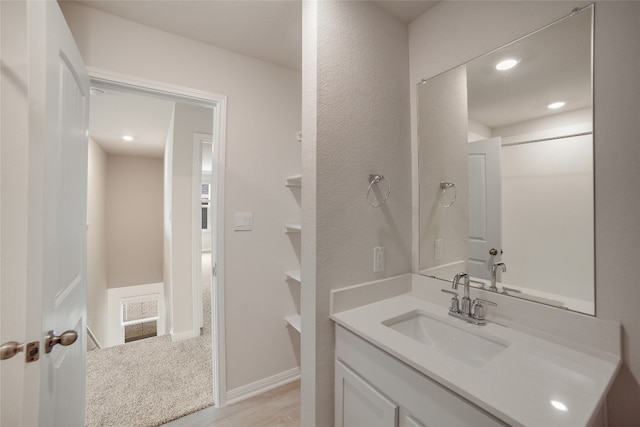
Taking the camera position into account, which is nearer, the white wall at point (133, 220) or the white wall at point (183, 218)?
the white wall at point (183, 218)

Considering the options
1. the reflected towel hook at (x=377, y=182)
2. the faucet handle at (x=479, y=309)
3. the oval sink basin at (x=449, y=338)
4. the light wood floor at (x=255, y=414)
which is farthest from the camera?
the light wood floor at (x=255, y=414)

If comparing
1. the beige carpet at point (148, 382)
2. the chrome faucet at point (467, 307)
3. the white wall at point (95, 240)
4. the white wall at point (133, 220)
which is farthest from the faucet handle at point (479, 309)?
the white wall at point (133, 220)

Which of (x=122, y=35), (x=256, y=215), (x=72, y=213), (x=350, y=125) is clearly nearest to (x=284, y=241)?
(x=256, y=215)

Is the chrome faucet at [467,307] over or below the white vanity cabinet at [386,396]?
over

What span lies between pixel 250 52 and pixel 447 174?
1620mm

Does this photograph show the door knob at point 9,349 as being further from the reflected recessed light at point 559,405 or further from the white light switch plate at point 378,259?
the reflected recessed light at point 559,405

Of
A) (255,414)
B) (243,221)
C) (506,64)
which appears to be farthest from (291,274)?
(506,64)

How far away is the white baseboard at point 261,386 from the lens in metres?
1.83

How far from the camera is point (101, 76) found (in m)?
1.45

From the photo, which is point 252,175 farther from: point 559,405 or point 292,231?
point 559,405

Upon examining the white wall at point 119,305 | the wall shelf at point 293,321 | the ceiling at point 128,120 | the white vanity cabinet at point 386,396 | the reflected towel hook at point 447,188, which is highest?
the ceiling at point 128,120

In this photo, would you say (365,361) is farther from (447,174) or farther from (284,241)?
(284,241)

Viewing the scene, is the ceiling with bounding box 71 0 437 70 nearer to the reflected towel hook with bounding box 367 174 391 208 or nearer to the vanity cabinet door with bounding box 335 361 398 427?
the reflected towel hook with bounding box 367 174 391 208

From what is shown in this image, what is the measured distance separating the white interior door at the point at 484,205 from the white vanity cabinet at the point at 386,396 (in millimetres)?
674
